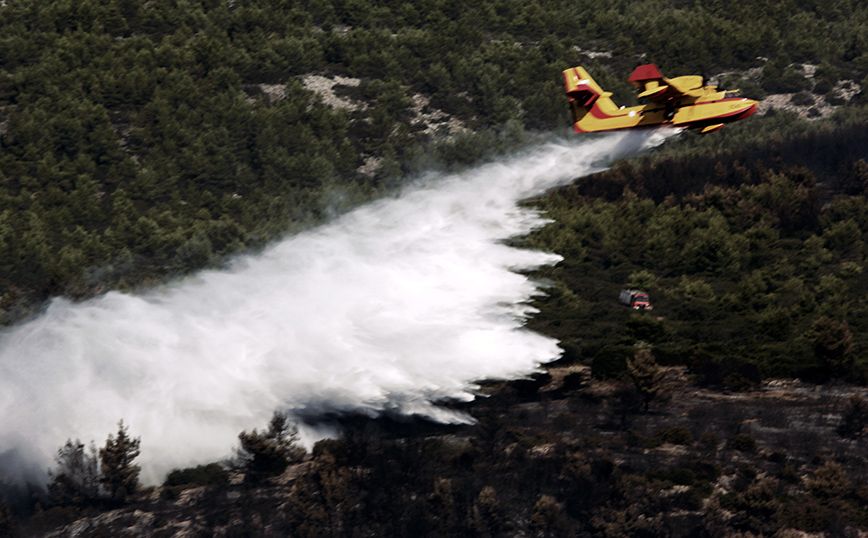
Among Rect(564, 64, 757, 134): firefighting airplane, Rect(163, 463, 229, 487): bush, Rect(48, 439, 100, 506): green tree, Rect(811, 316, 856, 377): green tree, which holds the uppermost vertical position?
Rect(564, 64, 757, 134): firefighting airplane

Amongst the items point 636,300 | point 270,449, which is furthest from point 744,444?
point 270,449

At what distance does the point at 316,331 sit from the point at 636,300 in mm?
22936

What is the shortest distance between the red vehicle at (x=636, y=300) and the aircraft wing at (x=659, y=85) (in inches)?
796

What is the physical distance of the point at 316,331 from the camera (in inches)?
1137

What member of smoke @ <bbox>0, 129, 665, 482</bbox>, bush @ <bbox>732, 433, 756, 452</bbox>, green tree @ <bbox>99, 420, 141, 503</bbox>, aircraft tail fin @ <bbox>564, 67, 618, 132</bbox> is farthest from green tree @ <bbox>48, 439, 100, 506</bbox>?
bush @ <bbox>732, 433, 756, 452</bbox>

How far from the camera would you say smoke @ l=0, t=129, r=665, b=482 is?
2819cm

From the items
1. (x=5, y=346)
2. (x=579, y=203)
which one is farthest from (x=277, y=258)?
(x=579, y=203)

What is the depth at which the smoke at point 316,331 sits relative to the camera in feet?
92.5

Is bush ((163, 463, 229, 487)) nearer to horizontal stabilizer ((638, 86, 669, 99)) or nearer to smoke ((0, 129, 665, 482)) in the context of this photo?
smoke ((0, 129, 665, 482))

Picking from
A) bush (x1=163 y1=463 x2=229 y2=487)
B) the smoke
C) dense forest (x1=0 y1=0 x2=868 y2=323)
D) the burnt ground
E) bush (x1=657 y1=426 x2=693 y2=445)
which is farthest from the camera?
dense forest (x1=0 y1=0 x2=868 y2=323)

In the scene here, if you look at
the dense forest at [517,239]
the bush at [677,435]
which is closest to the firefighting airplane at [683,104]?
the dense forest at [517,239]

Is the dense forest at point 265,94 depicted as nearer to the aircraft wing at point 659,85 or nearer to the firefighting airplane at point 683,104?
the firefighting airplane at point 683,104

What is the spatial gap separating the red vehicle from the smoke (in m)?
14.6

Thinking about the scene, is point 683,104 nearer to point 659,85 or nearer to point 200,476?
point 659,85
